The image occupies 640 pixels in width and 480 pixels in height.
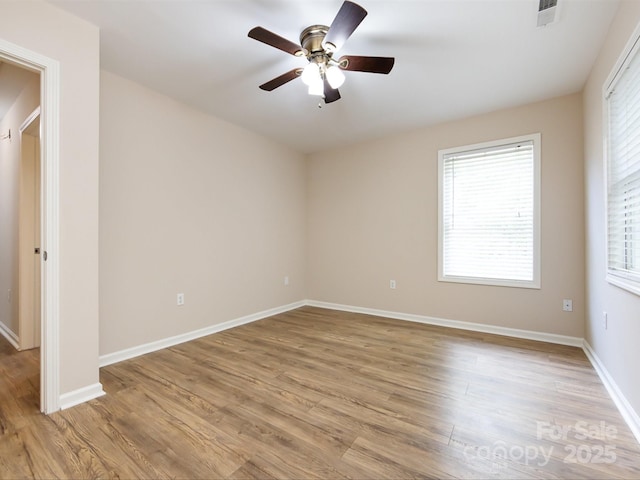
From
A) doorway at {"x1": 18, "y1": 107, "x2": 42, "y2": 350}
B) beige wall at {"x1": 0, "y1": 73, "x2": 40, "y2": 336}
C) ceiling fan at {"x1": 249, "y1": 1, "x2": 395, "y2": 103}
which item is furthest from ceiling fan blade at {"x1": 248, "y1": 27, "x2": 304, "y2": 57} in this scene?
doorway at {"x1": 18, "y1": 107, "x2": 42, "y2": 350}

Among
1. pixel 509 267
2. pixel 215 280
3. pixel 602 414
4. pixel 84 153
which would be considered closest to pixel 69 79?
pixel 84 153

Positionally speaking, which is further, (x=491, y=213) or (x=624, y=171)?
(x=491, y=213)

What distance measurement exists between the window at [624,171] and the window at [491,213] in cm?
105

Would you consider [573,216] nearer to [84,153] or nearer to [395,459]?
[395,459]

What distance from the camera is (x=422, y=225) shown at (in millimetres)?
3973

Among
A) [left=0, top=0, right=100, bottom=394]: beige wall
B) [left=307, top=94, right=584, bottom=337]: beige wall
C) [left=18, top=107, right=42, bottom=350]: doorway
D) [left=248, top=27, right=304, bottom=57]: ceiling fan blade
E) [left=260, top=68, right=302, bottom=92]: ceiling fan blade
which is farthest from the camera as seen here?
[left=307, top=94, right=584, bottom=337]: beige wall

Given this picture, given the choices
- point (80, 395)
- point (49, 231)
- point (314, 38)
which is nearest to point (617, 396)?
point (314, 38)

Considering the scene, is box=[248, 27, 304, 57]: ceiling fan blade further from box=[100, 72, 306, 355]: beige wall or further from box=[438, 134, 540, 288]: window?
box=[438, 134, 540, 288]: window

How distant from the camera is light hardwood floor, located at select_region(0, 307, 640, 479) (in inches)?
56.8

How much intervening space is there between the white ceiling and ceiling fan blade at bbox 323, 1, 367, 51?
243 millimetres

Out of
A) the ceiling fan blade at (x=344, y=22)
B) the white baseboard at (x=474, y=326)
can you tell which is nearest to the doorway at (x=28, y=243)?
the ceiling fan blade at (x=344, y=22)

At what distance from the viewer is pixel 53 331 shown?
1.89 m

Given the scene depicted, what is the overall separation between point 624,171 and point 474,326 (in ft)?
7.09

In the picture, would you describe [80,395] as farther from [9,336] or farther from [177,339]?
[9,336]
